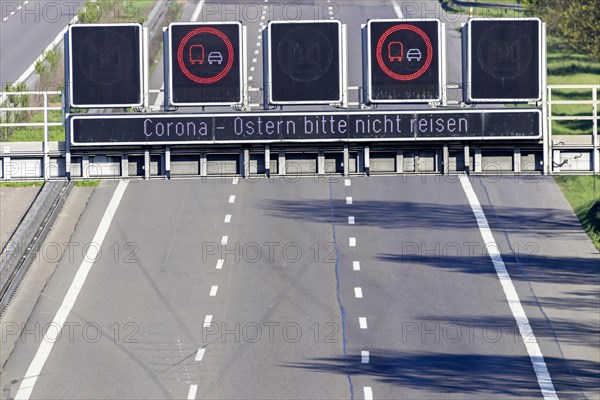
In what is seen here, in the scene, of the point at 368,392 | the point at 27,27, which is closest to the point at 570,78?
the point at 27,27

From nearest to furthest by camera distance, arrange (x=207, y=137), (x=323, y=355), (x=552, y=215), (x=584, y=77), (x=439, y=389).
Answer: (x=207, y=137)
(x=439, y=389)
(x=323, y=355)
(x=552, y=215)
(x=584, y=77)

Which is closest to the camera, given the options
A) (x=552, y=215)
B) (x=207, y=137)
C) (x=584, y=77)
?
(x=207, y=137)

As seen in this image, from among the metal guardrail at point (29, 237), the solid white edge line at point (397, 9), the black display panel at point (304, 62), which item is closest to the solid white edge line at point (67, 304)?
the metal guardrail at point (29, 237)

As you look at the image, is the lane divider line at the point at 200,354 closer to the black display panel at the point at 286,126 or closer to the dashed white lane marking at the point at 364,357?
the dashed white lane marking at the point at 364,357

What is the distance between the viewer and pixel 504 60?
35.2 metres

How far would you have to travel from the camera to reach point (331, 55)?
34.9 m

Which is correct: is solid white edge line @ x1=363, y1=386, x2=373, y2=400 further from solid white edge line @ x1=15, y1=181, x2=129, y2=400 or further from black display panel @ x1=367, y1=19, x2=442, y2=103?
black display panel @ x1=367, y1=19, x2=442, y2=103

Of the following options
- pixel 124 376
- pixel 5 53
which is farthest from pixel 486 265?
pixel 5 53

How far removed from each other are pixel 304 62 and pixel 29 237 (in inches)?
1128

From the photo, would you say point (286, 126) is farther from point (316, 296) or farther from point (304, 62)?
point (316, 296)

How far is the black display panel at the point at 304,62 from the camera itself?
1369 inches

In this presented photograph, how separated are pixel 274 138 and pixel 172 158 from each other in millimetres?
2780

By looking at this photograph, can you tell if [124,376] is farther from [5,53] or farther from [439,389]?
[5,53]

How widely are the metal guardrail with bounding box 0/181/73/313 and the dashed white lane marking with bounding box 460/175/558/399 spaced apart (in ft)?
62.4
